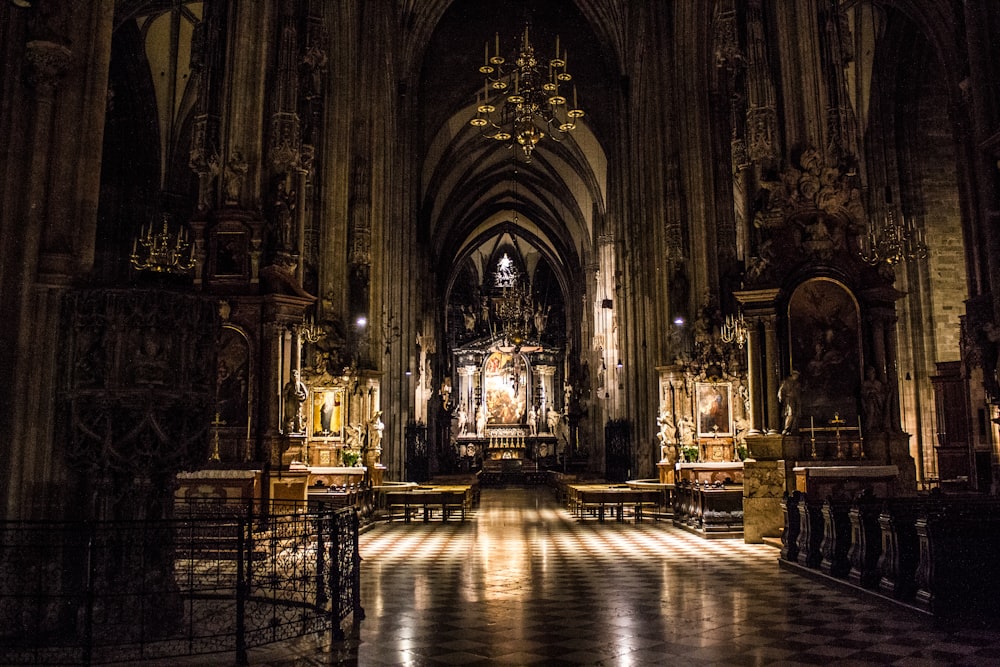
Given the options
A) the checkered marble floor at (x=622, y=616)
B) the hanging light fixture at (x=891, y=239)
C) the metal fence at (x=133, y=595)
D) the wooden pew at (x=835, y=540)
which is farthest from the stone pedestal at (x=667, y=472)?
the metal fence at (x=133, y=595)

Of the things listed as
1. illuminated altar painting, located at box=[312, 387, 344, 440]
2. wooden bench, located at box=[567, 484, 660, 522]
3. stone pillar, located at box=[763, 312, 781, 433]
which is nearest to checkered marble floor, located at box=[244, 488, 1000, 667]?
stone pillar, located at box=[763, 312, 781, 433]

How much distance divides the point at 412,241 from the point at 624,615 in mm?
25512

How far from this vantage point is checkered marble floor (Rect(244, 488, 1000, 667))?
5.68 metres

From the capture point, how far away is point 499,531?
15805mm

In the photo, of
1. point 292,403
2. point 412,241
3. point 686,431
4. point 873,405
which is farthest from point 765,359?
point 412,241

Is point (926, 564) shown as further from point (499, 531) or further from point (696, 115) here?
point (696, 115)

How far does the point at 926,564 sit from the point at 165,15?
21713mm

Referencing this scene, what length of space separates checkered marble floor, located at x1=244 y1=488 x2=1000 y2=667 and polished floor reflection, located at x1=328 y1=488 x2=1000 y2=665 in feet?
0.05

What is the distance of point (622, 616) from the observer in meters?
7.12

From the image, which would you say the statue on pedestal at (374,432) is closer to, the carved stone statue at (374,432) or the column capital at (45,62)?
the carved stone statue at (374,432)

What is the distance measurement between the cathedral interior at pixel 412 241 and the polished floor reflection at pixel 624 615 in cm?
214

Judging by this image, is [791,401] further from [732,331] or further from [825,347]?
[732,331]

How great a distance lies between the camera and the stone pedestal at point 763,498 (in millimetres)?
13133

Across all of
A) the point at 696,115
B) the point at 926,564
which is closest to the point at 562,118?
the point at 696,115
